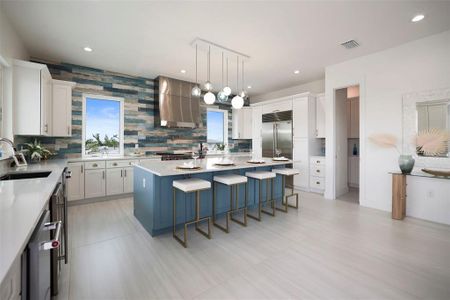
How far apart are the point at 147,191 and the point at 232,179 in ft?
3.89

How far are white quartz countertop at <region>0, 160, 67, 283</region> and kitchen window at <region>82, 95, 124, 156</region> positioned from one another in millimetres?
3172

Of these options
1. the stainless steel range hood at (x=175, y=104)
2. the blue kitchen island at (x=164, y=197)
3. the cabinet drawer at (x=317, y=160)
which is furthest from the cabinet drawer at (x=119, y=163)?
the cabinet drawer at (x=317, y=160)

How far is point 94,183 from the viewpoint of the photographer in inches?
163

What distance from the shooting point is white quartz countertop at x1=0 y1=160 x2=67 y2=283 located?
682mm

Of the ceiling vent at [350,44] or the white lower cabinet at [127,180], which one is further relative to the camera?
the white lower cabinet at [127,180]

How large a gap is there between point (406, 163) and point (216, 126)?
4.85 m

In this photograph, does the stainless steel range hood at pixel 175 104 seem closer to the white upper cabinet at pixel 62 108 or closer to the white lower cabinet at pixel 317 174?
the white upper cabinet at pixel 62 108

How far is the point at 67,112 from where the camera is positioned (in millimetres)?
4031

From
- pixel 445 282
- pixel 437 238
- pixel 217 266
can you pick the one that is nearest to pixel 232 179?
pixel 217 266

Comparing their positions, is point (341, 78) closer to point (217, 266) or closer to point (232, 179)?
point (232, 179)

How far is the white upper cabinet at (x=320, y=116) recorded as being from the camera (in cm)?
506

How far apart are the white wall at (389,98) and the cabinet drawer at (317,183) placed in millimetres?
358

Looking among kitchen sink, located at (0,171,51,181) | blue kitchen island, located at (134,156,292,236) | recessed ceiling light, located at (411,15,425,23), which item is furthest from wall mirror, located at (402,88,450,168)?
kitchen sink, located at (0,171,51,181)

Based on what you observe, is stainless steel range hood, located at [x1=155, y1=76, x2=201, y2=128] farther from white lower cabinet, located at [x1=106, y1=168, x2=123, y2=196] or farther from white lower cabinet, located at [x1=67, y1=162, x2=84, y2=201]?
white lower cabinet, located at [x1=67, y1=162, x2=84, y2=201]
